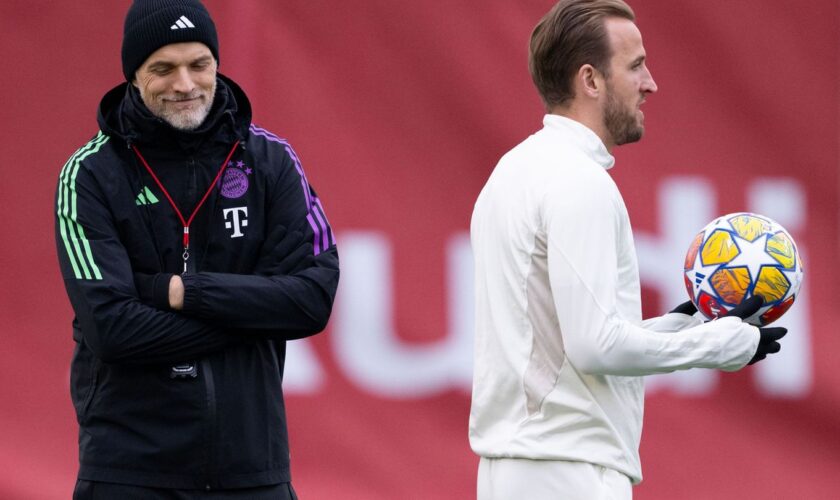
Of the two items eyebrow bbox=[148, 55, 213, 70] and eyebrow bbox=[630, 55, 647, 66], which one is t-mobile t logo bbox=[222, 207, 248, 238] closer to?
eyebrow bbox=[148, 55, 213, 70]

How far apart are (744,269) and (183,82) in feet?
4.95

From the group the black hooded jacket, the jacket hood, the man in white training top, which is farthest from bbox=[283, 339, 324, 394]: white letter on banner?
the man in white training top

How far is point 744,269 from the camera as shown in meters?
3.53

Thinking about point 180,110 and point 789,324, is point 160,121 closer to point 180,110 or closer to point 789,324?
point 180,110

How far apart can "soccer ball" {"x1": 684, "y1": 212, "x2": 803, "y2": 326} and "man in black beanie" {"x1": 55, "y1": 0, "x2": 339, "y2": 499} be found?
963 mm

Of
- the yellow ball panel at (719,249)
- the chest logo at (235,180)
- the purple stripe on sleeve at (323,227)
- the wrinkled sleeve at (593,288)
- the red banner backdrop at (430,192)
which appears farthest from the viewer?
the red banner backdrop at (430,192)

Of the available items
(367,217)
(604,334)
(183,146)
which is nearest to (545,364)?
(604,334)

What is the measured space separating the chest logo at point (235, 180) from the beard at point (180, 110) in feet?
0.48

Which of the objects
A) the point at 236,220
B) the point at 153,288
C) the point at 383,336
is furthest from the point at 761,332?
the point at 383,336

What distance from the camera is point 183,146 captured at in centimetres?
367

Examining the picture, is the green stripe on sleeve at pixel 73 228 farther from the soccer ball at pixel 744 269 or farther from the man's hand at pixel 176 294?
the soccer ball at pixel 744 269

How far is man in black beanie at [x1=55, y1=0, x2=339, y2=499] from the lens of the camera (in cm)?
349

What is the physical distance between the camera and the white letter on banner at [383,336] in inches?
214

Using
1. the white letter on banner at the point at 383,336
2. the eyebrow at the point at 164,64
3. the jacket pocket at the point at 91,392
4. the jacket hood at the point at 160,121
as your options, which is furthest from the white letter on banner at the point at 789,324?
the jacket pocket at the point at 91,392
